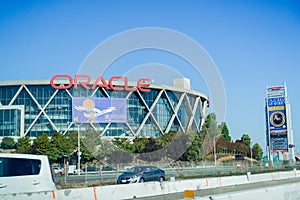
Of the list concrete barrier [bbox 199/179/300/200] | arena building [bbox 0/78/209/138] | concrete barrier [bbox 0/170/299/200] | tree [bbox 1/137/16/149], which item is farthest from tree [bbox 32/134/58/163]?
concrete barrier [bbox 199/179/300/200]

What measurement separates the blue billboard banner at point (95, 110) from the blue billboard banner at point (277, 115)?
3080 centimetres

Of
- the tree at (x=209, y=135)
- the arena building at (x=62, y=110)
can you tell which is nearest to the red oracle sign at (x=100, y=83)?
the arena building at (x=62, y=110)

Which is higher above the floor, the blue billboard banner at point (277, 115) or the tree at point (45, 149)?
the blue billboard banner at point (277, 115)

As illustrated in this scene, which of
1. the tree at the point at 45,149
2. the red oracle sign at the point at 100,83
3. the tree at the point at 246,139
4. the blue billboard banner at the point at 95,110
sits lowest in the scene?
the tree at the point at 45,149

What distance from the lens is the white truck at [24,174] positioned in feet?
36.6

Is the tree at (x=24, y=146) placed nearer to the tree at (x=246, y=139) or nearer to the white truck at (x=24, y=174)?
the white truck at (x=24, y=174)

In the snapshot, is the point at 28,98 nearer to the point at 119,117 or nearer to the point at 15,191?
the point at 119,117

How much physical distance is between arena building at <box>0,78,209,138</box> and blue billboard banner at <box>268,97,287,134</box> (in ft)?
84.9

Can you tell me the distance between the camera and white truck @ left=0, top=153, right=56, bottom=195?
36.6 ft

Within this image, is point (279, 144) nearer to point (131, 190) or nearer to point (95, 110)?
point (95, 110)

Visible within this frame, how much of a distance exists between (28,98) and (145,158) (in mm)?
29356

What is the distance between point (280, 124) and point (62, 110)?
136 ft

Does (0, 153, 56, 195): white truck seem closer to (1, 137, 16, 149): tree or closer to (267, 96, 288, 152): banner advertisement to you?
(267, 96, 288, 152): banner advertisement

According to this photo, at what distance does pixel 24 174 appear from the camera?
11.4 m
